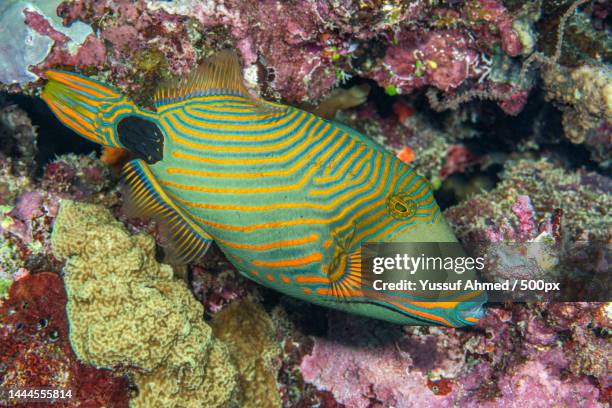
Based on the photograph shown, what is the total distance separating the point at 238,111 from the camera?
3066 mm

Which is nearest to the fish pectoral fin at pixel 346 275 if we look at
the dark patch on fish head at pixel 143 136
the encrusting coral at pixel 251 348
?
the dark patch on fish head at pixel 143 136

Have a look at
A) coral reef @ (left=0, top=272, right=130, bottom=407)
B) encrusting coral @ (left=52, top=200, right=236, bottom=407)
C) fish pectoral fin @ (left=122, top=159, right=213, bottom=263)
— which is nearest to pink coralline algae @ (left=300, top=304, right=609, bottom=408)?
encrusting coral @ (left=52, top=200, right=236, bottom=407)

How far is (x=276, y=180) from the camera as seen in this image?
2.96 metres

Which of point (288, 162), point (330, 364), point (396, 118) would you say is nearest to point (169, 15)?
point (288, 162)

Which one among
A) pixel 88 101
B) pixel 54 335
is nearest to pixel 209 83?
pixel 88 101

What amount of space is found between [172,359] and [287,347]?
4.84ft

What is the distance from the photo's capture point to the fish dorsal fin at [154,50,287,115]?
319 centimetres

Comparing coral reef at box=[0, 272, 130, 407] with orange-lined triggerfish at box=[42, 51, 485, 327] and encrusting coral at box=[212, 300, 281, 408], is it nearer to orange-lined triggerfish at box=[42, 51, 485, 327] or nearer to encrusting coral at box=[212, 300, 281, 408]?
encrusting coral at box=[212, 300, 281, 408]

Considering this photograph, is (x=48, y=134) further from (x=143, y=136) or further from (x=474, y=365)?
(x=474, y=365)

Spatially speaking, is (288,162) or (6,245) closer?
(288,162)

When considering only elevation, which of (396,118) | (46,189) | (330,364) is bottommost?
(330,364)

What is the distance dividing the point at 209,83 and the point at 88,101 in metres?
0.84

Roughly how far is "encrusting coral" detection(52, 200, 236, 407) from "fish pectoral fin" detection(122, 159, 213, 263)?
0.96 feet

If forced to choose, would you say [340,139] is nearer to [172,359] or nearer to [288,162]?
[288,162]
